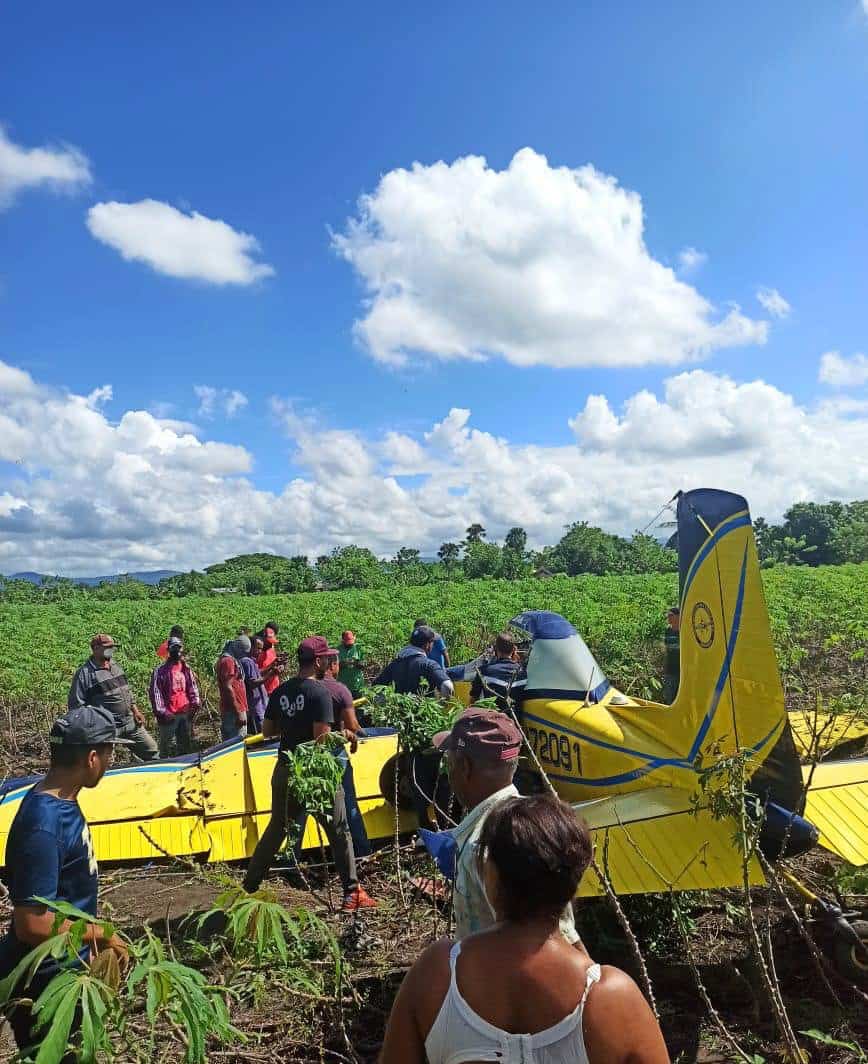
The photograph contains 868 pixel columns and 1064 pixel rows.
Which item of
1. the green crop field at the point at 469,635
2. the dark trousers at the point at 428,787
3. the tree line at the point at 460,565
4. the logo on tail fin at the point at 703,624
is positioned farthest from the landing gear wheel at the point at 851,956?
the tree line at the point at 460,565

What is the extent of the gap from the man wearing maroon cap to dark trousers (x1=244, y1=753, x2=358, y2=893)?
2269 millimetres

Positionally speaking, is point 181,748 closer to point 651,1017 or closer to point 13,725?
point 13,725

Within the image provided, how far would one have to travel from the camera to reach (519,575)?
52.8m

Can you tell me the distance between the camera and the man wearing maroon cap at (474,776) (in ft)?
6.68

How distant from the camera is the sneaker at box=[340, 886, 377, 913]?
4316 millimetres

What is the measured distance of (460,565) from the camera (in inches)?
2286

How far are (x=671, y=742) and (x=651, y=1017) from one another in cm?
306

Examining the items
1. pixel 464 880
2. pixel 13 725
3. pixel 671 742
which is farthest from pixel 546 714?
pixel 13 725

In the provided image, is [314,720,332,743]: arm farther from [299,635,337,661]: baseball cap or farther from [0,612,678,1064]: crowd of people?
[299,635,337,661]: baseball cap

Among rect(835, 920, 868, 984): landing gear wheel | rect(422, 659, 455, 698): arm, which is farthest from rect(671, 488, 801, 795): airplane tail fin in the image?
rect(422, 659, 455, 698): arm

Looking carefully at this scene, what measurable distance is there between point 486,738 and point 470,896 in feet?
1.45

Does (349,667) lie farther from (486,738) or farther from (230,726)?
(486,738)

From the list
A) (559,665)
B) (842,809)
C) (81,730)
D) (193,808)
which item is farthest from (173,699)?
(842,809)

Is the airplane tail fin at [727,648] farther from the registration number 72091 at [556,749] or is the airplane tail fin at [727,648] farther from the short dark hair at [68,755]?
the short dark hair at [68,755]
